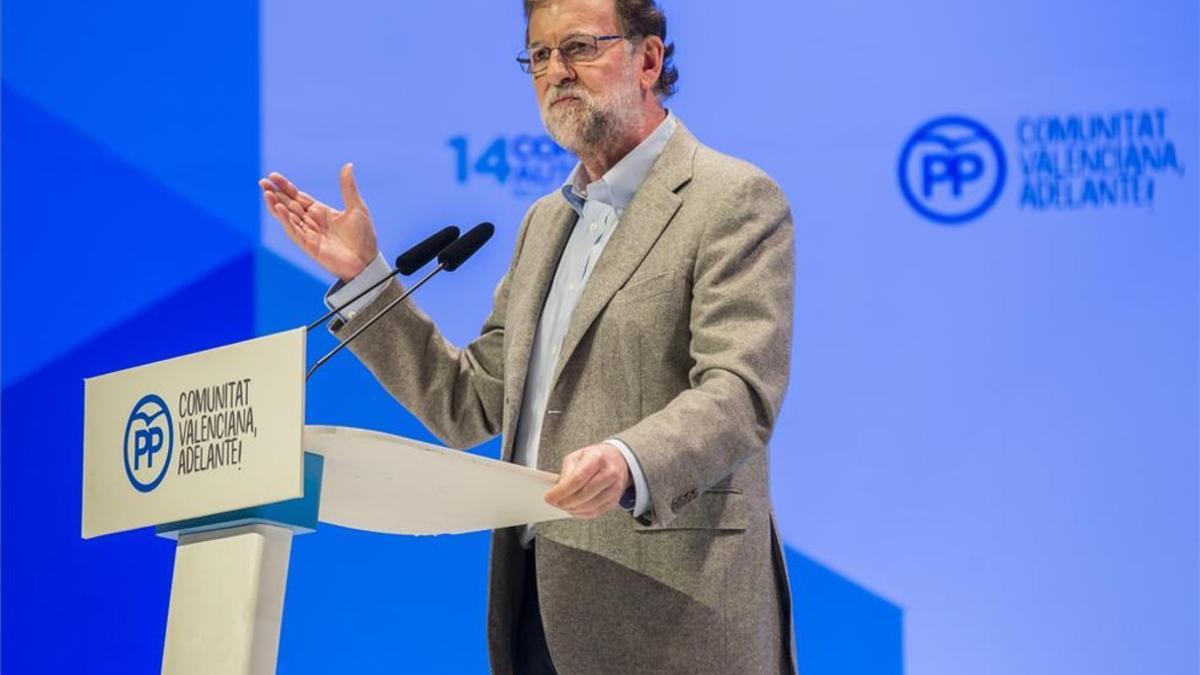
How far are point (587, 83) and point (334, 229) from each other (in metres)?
0.38

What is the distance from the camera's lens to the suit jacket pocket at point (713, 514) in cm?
185

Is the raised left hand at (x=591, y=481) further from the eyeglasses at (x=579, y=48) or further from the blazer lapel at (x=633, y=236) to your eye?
the eyeglasses at (x=579, y=48)

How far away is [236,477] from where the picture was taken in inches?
58.4

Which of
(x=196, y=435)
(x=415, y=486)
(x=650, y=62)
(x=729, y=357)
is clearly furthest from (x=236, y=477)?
(x=650, y=62)

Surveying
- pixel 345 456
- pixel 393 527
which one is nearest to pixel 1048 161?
pixel 393 527

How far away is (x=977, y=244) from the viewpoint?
3.12 metres

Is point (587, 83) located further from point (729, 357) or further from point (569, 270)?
point (729, 357)

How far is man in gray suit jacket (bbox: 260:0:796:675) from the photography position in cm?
182

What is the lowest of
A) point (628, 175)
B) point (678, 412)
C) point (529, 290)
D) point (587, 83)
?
point (678, 412)

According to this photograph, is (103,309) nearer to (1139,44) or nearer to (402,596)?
(402,596)

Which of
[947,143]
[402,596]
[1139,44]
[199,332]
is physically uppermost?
[1139,44]

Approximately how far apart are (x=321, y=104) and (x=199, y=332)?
557mm

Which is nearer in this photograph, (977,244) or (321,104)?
(977,244)

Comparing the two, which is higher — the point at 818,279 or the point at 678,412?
the point at 818,279
